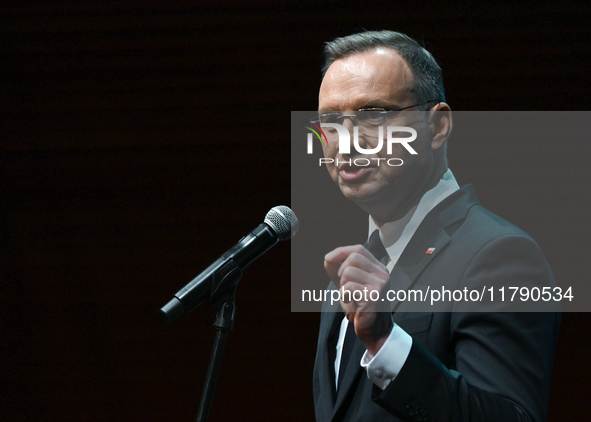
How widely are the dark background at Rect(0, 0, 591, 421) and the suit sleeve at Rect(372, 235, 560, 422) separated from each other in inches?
68.5

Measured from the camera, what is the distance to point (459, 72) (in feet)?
9.36

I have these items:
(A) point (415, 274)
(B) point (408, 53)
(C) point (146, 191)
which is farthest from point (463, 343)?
(C) point (146, 191)

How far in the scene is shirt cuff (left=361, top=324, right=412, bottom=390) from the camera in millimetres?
1128

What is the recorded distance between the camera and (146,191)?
10.00 ft

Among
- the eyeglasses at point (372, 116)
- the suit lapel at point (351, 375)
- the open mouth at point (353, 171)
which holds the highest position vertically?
the eyeglasses at point (372, 116)

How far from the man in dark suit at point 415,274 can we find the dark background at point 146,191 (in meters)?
1.32

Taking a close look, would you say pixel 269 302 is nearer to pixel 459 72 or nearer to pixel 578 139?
pixel 459 72

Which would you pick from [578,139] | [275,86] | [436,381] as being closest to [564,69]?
[578,139]

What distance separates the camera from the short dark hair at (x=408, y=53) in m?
1.56

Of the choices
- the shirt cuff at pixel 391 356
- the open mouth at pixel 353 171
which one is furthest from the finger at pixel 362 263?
the open mouth at pixel 353 171

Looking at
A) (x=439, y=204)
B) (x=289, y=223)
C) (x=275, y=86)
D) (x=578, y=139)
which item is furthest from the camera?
(x=275, y=86)

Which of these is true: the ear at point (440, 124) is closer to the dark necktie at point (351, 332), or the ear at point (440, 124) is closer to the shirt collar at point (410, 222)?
the shirt collar at point (410, 222)

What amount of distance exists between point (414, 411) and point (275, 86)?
2116 millimetres

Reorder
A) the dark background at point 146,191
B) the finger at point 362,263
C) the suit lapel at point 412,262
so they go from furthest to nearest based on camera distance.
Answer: the dark background at point 146,191 < the suit lapel at point 412,262 < the finger at point 362,263
